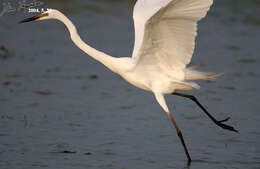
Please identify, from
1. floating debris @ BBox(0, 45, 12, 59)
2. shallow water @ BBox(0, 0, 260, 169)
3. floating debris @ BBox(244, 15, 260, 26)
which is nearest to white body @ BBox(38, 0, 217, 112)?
shallow water @ BBox(0, 0, 260, 169)

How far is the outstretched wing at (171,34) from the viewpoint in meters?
5.56

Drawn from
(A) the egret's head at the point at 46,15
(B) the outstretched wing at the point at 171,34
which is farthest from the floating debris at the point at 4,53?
(B) the outstretched wing at the point at 171,34

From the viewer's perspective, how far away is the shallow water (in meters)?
6.15

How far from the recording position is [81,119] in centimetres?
755

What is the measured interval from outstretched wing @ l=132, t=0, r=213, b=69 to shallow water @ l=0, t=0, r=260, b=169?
1170mm

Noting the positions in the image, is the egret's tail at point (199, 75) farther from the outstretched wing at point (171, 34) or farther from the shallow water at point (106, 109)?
the shallow water at point (106, 109)

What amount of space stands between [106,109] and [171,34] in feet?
8.12

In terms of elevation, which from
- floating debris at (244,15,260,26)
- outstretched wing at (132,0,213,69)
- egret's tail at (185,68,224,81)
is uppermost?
outstretched wing at (132,0,213,69)

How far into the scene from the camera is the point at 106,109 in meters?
8.11

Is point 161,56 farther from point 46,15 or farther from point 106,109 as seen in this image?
point 106,109

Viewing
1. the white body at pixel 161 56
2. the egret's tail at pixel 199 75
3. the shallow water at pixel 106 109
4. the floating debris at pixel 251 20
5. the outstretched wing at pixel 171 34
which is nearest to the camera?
the outstretched wing at pixel 171 34

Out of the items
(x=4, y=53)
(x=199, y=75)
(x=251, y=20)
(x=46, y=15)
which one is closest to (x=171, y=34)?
(x=199, y=75)

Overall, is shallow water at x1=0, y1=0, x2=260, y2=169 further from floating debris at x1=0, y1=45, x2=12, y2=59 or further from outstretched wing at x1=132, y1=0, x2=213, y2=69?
outstretched wing at x1=132, y1=0, x2=213, y2=69

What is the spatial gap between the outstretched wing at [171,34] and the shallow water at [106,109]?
117 cm
